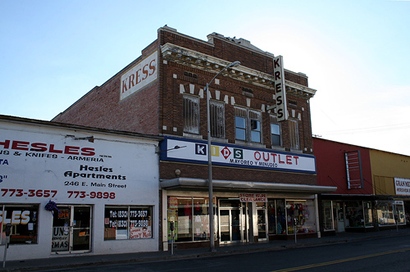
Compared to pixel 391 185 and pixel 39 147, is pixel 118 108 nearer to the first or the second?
pixel 39 147

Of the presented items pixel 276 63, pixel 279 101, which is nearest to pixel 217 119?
pixel 279 101

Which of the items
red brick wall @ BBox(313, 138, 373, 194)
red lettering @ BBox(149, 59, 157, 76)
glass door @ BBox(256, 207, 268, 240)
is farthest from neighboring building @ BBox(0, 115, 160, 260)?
red brick wall @ BBox(313, 138, 373, 194)

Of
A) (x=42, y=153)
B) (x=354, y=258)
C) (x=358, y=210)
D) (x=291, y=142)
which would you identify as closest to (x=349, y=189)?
(x=358, y=210)

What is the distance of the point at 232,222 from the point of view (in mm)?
22594

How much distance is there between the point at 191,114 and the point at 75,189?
7603 mm

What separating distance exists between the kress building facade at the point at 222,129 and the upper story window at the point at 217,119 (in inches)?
2.4

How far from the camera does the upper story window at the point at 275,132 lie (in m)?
25.7

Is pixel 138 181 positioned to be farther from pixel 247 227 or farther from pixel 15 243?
pixel 247 227

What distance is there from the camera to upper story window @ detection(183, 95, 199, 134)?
70.7 feet

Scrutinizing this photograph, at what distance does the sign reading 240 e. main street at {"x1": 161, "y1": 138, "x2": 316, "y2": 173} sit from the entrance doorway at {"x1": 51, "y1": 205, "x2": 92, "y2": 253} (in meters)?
4.74

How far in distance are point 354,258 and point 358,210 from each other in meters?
20.6

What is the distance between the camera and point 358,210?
33.1 m

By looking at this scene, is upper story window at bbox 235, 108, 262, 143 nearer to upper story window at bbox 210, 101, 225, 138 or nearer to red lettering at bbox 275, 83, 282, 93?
upper story window at bbox 210, 101, 225, 138

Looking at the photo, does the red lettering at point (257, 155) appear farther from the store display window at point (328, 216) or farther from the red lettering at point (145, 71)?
the store display window at point (328, 216)
